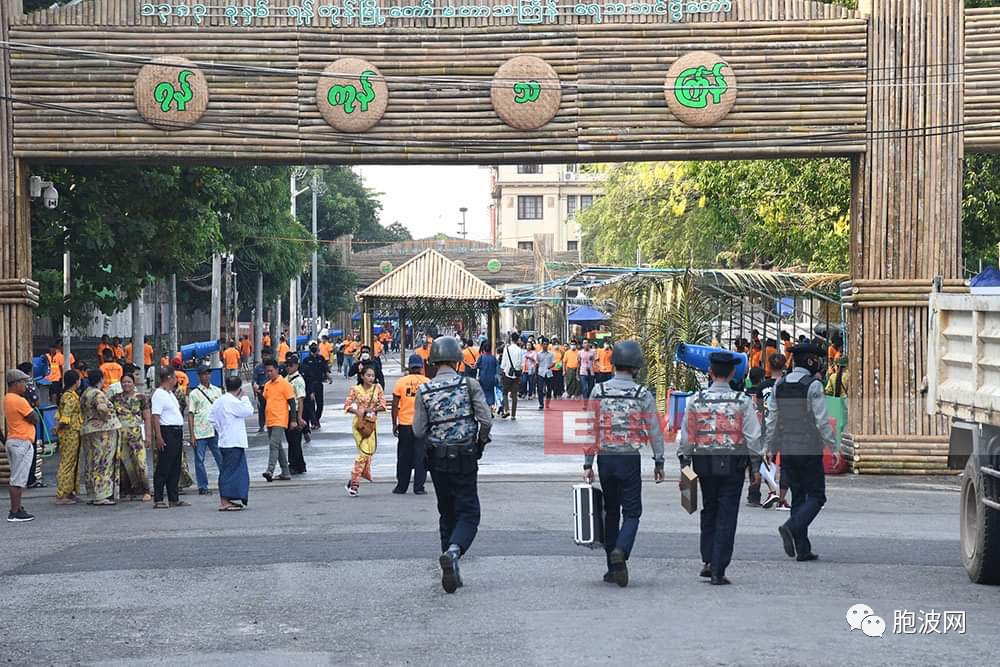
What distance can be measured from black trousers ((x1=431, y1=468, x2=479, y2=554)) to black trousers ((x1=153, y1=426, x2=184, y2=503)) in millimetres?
6597

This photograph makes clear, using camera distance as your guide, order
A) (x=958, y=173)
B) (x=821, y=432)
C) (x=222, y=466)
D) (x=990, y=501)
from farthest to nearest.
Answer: (x=958, y=173)
(x=222, y=466)
(x=821, y=432)
(x=990, y=501)

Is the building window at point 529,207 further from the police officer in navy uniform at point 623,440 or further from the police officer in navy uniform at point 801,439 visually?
the police officer in navy uniform at point 623,440

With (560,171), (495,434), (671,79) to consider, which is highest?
(560,171)

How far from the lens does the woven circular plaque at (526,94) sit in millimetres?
19016

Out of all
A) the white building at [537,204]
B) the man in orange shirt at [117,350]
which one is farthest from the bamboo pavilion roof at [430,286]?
the white building at [537,204]

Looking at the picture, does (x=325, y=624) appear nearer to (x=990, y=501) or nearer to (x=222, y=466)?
(x=990, y=501)

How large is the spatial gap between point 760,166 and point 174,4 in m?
14.4

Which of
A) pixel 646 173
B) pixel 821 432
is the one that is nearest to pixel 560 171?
pixel 646 173

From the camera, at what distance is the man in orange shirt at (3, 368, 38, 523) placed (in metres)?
15.7

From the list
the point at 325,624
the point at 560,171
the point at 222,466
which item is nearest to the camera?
the point at 325,624

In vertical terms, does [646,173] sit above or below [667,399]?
above

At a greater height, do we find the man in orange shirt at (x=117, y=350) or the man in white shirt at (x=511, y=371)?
the man in orange shirt at (x=117, y=350)

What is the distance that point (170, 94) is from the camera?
1894 cm

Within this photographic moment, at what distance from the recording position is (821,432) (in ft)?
39.7
